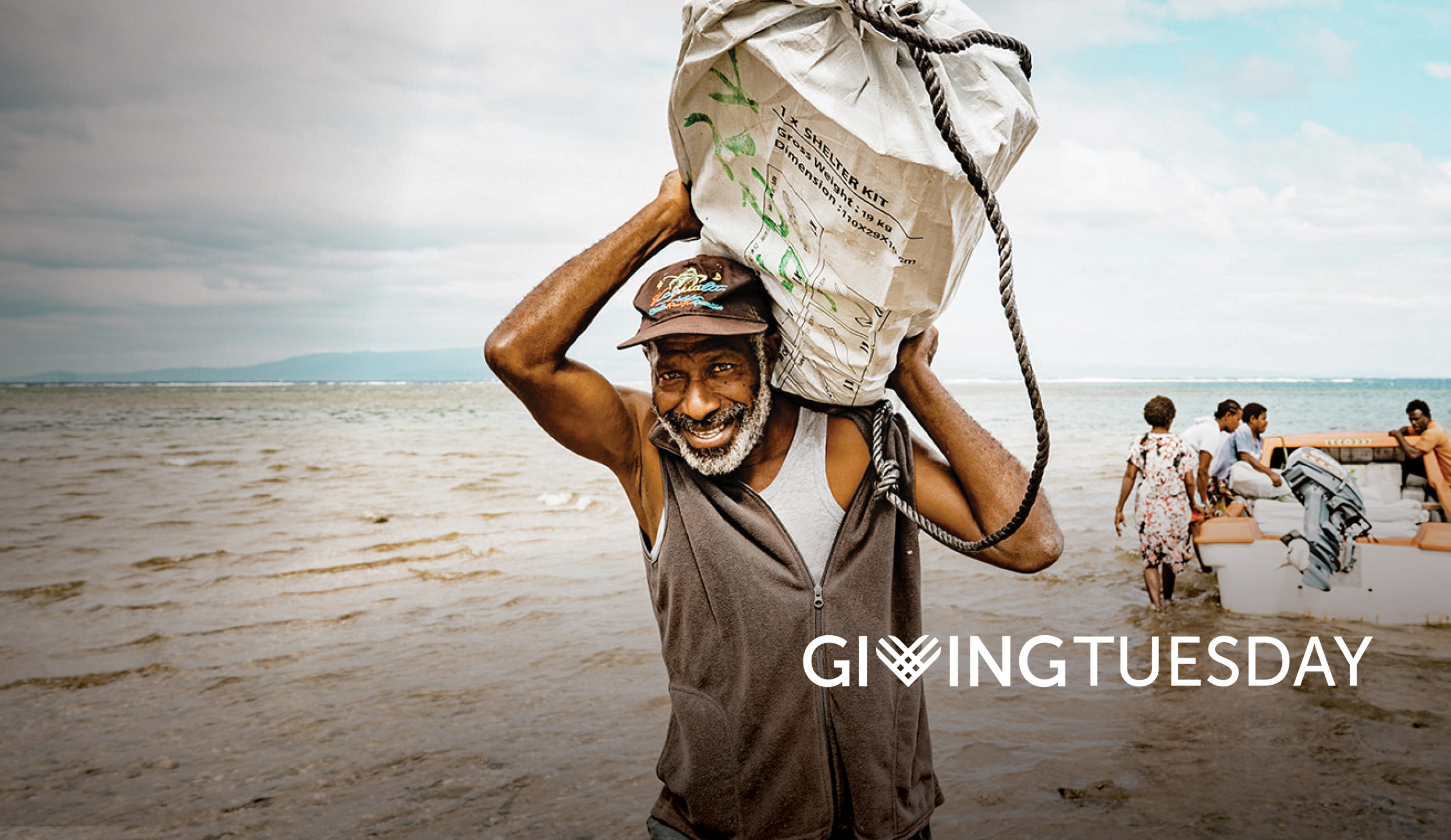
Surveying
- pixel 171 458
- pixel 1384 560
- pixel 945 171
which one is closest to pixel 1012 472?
pixel 945 171

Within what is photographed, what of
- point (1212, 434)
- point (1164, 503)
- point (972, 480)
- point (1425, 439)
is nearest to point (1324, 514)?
point (1164, 503)

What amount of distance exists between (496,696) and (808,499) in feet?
13.3

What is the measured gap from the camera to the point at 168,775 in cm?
422

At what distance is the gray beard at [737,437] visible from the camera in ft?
5.91

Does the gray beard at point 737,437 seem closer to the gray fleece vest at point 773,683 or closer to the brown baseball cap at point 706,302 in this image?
the gray fleece vest at point 773,683

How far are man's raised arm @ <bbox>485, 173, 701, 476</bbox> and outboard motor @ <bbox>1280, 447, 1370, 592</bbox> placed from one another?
20.0ft

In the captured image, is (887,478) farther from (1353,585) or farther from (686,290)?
(1353,585)

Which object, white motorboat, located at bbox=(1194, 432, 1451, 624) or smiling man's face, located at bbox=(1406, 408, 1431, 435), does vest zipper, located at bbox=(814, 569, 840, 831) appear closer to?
white motorboat, located at bbox=(1194, 432, 1451, 624)

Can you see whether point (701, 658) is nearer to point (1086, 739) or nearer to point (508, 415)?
point (1086, 739)

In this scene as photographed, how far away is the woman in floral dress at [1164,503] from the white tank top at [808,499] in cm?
591

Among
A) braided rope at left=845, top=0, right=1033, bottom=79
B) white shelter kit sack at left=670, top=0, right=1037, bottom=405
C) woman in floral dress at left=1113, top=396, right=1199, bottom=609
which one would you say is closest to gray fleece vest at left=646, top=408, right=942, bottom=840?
white shelter kit sack at left=670, top=0, right=1037, bottom=405

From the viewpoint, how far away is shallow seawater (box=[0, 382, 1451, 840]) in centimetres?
390

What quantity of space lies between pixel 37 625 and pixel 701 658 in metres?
7.06

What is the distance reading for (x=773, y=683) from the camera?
5.78 ft
